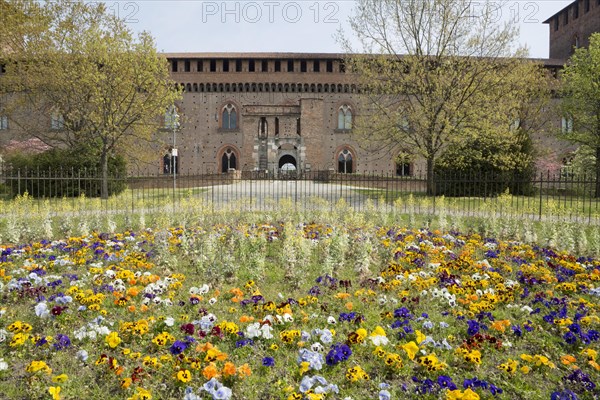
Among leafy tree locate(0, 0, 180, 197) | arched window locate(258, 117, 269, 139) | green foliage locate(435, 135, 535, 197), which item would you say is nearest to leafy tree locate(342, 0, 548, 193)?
green foliage locate(435, 135, 535, 197)

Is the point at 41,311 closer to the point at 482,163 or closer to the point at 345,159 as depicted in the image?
the point at 482,163

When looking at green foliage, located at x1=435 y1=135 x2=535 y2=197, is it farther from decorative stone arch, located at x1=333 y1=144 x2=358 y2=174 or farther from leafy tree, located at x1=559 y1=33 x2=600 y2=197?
decorative stone arch, located at x1=333 y1=144 x2=358 y2=174

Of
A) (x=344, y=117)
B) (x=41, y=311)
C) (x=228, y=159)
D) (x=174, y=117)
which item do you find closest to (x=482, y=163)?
(x=41, y=311)

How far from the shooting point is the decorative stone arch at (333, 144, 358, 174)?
43.8m

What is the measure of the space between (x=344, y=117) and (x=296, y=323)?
39983mm

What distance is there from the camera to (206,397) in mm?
3711

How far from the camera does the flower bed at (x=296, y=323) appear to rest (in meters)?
3.91

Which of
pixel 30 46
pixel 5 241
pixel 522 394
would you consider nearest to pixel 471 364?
pixel 522 394

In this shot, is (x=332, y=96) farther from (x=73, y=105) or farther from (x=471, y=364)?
(x=471, y=364)

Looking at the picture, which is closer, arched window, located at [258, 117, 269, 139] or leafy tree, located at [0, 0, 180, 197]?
leafy tree, located at [0, 0, 180, 197]

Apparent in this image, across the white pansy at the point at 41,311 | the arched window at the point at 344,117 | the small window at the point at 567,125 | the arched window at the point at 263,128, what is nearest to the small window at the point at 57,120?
the arched window at the point at 263,128

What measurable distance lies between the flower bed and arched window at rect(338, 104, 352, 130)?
36.5 metres

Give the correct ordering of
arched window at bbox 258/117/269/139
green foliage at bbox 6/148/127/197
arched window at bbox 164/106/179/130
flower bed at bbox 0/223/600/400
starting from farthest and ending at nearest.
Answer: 1. arched window at bbox 258/117/269/139
2. arched window at bbox 164/106/179/130
3. green foliage at bbox 6/148/127/197
4. flower bed at bbox 0/223/600/400

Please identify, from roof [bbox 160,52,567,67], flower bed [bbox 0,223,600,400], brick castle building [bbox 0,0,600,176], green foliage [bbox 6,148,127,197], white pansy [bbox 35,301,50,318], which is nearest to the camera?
flower bed [bbox 0,223,600,400]
